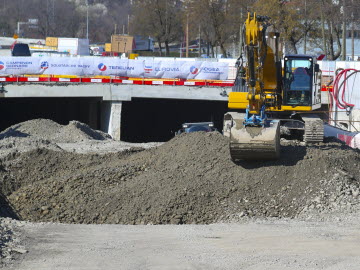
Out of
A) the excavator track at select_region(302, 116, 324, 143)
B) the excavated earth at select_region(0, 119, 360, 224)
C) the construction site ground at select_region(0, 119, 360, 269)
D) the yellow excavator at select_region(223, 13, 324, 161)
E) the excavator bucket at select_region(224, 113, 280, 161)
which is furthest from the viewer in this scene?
the excavator track at select_region(302, 116, 324, 143)

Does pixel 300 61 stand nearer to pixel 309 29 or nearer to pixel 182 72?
pixel 182 72

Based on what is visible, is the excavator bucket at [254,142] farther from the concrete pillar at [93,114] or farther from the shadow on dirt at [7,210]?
the concrete pillar at [93,114]

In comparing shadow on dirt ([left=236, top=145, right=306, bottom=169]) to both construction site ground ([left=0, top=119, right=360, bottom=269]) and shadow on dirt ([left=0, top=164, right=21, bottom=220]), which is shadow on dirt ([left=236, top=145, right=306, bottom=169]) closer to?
construction site ground ([left=0, top=119, right=360, bottom=269])

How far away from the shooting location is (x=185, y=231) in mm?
13031

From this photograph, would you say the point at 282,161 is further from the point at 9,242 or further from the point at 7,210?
the point at 9,242

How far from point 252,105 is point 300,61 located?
454cm

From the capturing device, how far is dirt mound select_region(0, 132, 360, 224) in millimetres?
15305

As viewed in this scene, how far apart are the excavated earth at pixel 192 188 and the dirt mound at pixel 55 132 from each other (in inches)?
349

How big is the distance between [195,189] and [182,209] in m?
0.79

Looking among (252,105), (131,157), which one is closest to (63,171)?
(131,157)

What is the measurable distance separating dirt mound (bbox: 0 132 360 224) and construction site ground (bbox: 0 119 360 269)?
0.03 meters

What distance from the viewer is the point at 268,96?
1941 centimetres

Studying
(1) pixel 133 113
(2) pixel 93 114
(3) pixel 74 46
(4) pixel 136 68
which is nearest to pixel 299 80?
(4) pixel 136 68

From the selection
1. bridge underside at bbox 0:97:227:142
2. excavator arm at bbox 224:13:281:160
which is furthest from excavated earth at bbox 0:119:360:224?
bridge underside at bbox 0:97:227:142
